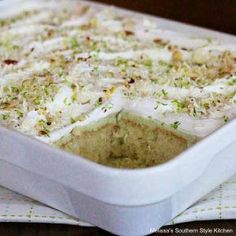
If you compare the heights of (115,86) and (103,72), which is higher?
(103,72)

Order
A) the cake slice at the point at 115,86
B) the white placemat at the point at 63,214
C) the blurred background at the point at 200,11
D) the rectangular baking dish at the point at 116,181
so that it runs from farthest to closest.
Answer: the blurred background at the point at 200,11
the cake slice at the point at 115,86
the white placemat at the point at 63,214
the rectangular baking dish at the point at 116,181

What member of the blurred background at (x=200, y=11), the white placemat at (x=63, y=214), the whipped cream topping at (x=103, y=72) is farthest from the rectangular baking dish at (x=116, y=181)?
the blurred background at (x=200, y=11)

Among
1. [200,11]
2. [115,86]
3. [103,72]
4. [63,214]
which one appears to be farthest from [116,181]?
[200,11]

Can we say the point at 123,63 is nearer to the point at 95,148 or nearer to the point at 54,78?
the point at 54,78

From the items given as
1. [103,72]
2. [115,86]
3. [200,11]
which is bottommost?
[115,86]

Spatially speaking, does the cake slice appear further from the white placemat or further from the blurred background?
the blurred background

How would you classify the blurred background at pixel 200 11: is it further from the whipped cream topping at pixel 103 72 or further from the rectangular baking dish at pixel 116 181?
the rectangular baking dish at pixel 116 181

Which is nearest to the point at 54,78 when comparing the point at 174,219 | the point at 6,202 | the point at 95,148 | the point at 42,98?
the point at 42,98

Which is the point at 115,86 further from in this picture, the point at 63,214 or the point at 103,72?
the point at 63,214

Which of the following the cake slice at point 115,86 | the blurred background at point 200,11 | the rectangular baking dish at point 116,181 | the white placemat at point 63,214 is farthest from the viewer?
the blurred background at point 200,11
